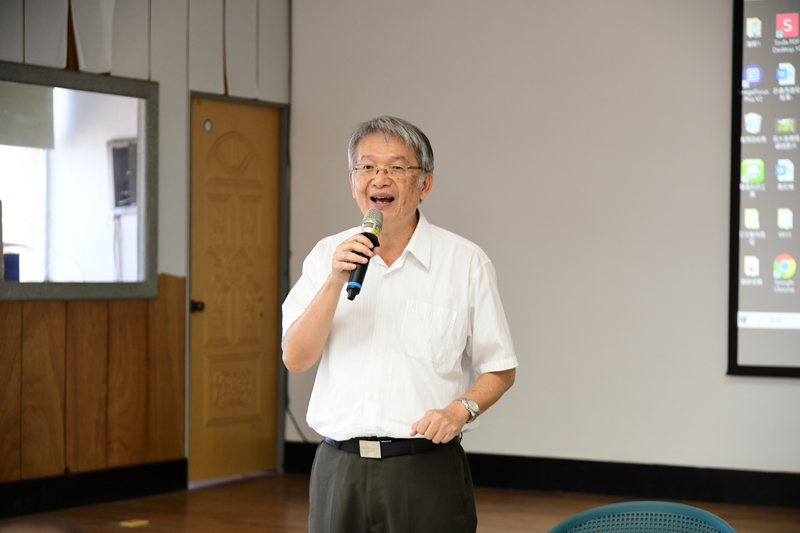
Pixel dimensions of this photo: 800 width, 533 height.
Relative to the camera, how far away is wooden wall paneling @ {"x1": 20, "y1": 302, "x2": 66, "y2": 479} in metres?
3.99

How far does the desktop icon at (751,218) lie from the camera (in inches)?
167

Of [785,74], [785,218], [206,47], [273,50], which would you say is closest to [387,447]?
[785,218]

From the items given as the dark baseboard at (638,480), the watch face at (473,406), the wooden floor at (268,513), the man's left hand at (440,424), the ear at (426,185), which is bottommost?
the wooden floor at (268,513)

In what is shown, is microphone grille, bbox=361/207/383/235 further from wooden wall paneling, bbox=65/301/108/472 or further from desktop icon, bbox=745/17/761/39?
desktop icon, bbox=745/17/761/39

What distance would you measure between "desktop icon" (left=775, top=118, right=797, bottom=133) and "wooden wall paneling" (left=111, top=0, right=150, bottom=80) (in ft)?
11.5

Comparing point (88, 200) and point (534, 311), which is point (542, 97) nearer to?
point (534, 311)

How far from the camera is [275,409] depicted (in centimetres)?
518

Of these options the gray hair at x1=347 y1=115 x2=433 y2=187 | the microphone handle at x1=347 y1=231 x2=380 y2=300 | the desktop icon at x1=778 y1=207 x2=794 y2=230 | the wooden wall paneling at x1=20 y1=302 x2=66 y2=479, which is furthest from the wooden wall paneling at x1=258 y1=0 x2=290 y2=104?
the microphone handle at x1=347 y1=231 x2=380 y2=300

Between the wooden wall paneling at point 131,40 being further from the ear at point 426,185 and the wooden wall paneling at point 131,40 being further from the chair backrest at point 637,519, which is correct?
the chair backrest at point 637,519

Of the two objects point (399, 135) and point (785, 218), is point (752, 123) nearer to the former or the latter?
point (785, 218)

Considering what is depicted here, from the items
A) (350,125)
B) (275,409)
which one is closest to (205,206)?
(350,125)

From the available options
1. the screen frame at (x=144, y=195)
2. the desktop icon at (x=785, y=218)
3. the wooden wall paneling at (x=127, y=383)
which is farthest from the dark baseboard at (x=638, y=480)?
the screen frame at (x=144, y=195)

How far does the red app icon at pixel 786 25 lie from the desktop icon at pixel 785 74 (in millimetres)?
160

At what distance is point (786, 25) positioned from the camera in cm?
420
